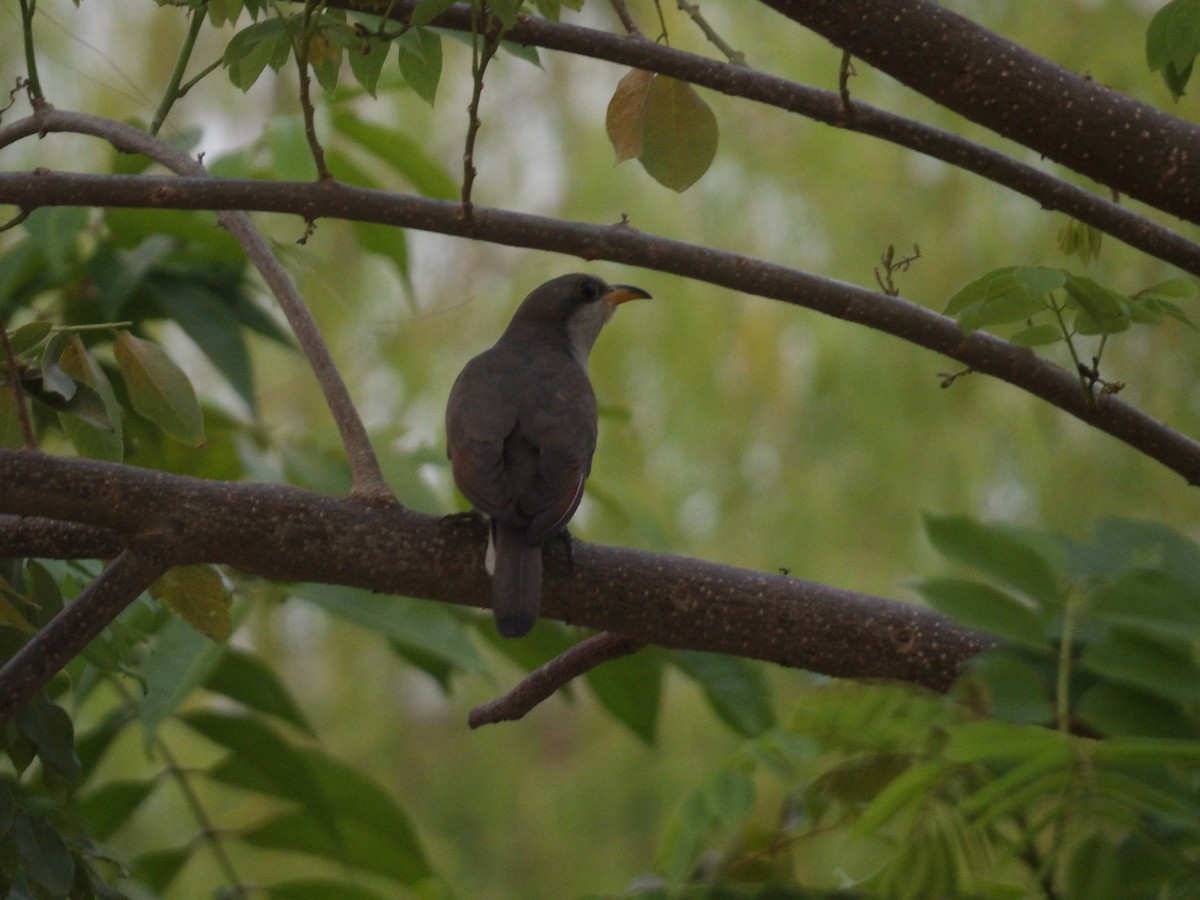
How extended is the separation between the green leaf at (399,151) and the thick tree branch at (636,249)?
6.06ft

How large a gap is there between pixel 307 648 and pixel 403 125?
9.87 ft

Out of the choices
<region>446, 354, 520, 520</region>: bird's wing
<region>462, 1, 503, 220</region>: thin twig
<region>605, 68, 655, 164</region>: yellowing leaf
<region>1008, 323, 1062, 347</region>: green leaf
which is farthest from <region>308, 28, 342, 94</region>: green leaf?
<region>1008, 323, 1062, 347</region>: green leaf

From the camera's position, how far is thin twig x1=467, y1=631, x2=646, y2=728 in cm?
209

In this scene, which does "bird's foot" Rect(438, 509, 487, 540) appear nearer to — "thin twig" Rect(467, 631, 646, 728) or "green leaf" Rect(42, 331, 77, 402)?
"thin twig" Rect(467, 631, 646, 728)

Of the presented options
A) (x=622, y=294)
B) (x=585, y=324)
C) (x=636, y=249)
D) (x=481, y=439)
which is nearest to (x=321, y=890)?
(x=481, y=439)

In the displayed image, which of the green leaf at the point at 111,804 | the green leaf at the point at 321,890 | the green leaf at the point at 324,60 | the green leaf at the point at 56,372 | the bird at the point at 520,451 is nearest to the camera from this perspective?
→ the green leaf at the point at 56,372

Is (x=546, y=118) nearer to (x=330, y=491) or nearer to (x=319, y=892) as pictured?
(x=330, y=491)

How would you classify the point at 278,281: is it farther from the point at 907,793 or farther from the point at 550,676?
the point at 907,793

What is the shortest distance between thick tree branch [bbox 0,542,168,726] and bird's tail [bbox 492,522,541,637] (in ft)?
1.89

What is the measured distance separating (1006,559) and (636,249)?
1068mm

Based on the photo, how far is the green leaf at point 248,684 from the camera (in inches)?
126

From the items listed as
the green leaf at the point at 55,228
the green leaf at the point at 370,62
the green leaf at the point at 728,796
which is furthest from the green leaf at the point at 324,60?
the green leaf at the point at 728,796

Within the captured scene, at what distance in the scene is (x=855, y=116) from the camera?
1.96m

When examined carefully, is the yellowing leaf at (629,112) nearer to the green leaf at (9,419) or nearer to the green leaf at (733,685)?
the green leaf at (9,419)
